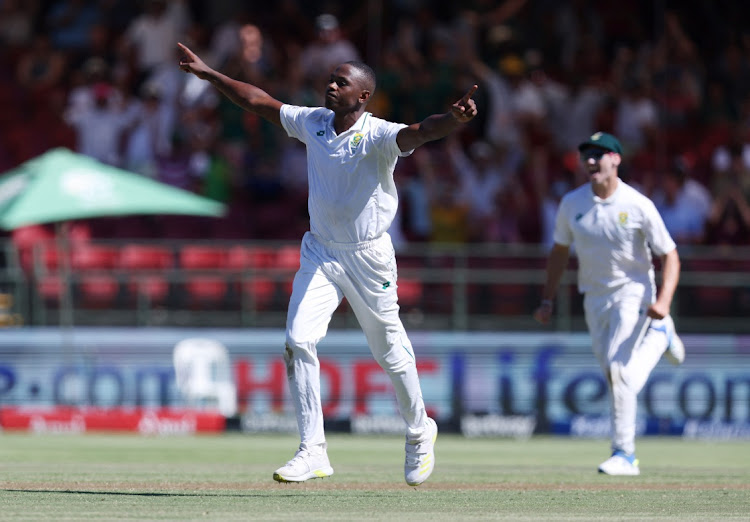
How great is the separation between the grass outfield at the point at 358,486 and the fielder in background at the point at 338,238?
20.9 inches

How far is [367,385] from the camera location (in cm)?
1527

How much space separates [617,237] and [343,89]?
3.01 meters

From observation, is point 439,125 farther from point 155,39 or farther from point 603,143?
point 155,39

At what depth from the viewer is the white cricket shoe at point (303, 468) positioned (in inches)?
286

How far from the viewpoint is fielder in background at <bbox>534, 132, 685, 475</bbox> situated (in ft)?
31.3

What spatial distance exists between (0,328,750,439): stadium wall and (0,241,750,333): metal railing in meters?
0.17

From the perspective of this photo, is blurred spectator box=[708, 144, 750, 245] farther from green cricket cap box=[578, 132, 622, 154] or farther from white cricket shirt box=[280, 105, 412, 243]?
white cricket shirt box=[280, 105, 412, 243]

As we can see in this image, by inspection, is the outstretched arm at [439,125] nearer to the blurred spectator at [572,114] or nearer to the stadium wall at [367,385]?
the stadium wall at [367,385]

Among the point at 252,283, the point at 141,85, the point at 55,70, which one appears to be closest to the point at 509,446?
the point at 252,283

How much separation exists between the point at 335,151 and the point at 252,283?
803 cm

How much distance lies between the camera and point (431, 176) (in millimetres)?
16797

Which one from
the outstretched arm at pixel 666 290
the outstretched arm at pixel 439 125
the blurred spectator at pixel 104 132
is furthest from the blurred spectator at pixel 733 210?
the outstretched arm at pixel 439 125

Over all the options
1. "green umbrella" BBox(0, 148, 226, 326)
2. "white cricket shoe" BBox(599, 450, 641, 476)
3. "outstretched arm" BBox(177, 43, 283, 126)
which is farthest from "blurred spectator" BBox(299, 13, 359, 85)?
"outstretched arm" BBox(177, 43, 283, 126)

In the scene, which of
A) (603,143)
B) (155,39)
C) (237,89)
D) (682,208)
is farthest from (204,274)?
(237,89)
